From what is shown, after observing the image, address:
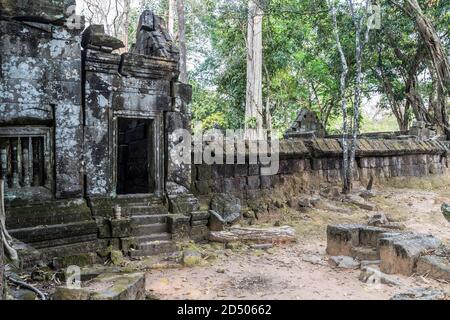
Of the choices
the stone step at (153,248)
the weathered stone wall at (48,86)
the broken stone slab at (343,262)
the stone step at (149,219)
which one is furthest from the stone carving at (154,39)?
the broken stone slab at (343,262)

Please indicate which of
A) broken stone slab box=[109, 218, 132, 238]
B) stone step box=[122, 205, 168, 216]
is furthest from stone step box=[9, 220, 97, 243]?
stone step box=[122, 205, 168, 216]

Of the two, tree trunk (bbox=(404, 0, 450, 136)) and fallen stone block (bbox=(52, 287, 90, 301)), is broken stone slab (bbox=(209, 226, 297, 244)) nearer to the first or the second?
fallen stone block (bbox=(52, 287, 90, 301))

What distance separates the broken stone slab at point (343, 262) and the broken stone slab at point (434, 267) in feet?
2.48

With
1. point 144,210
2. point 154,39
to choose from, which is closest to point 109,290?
point 144,210

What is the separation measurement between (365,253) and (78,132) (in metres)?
4.38

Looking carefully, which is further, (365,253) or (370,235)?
(370,235)

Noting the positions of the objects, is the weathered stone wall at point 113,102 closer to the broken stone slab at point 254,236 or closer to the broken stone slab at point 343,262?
the broken stone slab at point 254,236

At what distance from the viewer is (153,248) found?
5758 millimetres

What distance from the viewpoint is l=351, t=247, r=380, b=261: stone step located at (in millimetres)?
5187

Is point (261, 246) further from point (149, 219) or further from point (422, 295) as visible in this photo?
point (422, 295)

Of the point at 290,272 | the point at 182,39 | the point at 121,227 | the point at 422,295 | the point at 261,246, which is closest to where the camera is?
the point at 422,295

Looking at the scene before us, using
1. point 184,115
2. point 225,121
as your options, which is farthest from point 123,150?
point 225,121

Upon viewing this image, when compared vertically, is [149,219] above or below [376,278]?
above

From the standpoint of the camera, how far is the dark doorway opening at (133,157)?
7.35 metres
